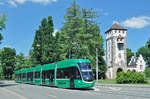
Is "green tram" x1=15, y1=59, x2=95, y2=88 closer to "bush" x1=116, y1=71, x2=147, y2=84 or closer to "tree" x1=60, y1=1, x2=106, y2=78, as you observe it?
"bush" x1=116, y1=71, x2=147, y2=84

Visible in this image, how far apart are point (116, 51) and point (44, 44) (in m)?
24.9

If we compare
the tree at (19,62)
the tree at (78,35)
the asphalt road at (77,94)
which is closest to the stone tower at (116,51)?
the tree at (78,35)

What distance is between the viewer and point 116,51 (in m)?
72.6

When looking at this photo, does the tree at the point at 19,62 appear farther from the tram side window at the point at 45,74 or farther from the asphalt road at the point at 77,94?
the asphalt road at the point at 77,94

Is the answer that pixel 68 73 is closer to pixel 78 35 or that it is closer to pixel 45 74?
pixel 45 74

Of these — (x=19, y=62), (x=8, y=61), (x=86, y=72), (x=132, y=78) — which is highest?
(x=8, y=61)

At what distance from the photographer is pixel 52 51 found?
5847cm

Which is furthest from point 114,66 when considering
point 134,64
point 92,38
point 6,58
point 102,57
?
point 6,58

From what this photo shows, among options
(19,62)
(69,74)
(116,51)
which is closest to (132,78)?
(69,74)

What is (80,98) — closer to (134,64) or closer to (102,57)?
(102,57)

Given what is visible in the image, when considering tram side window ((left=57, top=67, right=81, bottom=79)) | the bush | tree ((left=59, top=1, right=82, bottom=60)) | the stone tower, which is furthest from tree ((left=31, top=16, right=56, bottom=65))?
tram side window ((left=57, top=67, right=81, bottom=79))

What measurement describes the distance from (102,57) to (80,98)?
52.5m

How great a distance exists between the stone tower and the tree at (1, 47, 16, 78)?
143 feet

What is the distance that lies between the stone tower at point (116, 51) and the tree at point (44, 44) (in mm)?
21732
